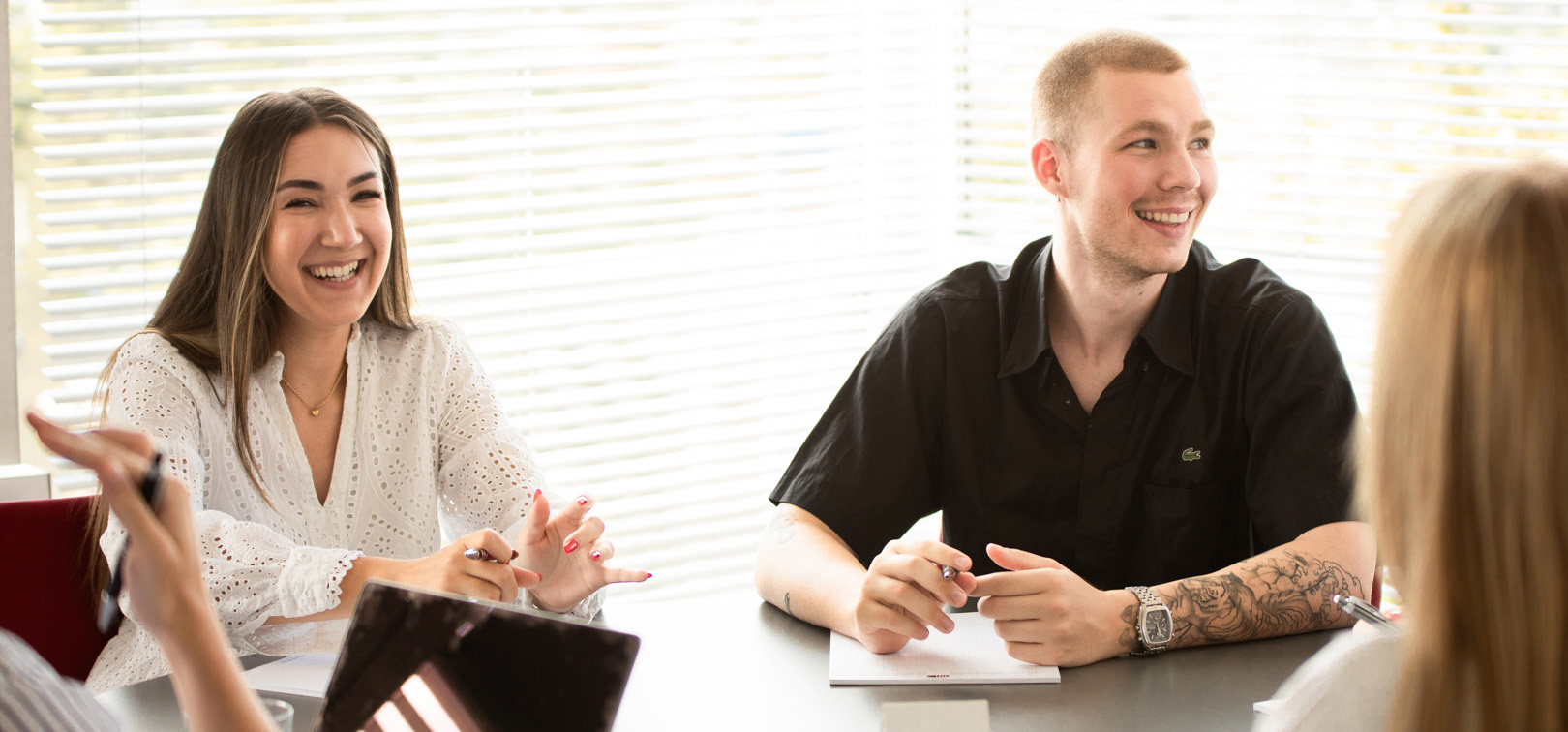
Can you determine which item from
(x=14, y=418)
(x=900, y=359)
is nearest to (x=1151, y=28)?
(x=900, y=359)

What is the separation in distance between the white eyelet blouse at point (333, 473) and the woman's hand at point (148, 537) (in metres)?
0.73

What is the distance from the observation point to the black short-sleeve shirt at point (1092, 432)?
1757 mm

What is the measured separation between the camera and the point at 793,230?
11.0 feet

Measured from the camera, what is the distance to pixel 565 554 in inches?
63.5

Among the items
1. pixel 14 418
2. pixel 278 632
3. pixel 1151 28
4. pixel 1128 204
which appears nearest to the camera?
pixel 278 632

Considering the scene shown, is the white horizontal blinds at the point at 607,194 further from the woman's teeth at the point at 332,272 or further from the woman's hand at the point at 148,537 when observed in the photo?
the woman's hand at the point at 148,537

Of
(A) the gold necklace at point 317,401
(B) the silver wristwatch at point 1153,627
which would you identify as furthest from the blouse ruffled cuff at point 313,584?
(B) the silver wristwatch at point 1153,627

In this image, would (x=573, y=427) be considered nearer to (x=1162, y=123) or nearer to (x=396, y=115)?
(x=396, y=115)

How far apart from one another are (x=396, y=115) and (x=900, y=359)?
4.97 ft

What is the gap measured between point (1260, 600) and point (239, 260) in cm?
160

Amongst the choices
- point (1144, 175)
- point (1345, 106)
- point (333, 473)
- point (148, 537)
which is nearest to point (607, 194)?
point (333, 473)

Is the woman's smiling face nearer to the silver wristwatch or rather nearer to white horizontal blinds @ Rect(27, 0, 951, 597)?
white horizontal blinds @ Rect(27, 0, 951, 597)

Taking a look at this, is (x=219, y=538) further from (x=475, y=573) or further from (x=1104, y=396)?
(x=1104, y=396)

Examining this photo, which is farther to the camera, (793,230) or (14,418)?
(793,230)
